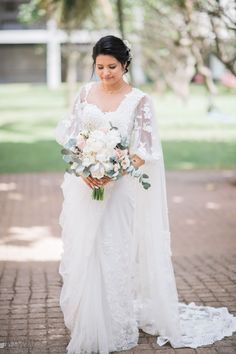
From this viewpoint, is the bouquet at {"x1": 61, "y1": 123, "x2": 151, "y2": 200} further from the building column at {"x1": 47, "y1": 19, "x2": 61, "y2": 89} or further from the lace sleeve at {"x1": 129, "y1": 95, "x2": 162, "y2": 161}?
the building column at {"x1": 47, "y1": 19, "x2": 61, "y2": 89}

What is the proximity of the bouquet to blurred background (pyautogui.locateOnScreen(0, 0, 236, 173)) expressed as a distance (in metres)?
1.14

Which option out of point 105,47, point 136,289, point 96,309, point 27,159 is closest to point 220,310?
point 136,289

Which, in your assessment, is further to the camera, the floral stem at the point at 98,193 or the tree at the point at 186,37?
the tree at the point at 186,37

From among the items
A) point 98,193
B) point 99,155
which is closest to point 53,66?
point 98,193

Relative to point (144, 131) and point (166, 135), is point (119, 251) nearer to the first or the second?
point (144, 131)

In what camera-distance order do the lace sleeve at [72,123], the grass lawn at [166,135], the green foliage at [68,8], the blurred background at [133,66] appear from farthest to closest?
the grass lawn at [166,135]
the blurred background at [133,66]
the green foliage at [68,8]
the lace sleeve at [72,123]

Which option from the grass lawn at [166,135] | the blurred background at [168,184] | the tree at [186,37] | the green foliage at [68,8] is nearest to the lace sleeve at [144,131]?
the blurred background at [168,184]

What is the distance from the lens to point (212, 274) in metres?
6.51

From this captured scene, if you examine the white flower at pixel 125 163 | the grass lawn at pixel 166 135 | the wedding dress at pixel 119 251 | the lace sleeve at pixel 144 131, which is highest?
the grass lawn at pixel 166 135

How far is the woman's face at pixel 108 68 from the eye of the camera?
427 centimetres

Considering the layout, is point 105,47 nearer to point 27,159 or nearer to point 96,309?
point 96,309

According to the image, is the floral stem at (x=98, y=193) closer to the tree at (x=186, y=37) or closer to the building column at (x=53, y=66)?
the tree at (x=186, y=37)

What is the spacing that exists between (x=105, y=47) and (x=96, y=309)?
176 centimetres

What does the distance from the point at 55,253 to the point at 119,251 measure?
3.51 metres
